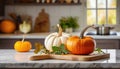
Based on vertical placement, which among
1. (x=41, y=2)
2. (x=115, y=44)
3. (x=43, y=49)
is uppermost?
(x=41, y=2)

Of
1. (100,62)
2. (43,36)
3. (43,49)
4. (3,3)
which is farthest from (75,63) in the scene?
(3,3)

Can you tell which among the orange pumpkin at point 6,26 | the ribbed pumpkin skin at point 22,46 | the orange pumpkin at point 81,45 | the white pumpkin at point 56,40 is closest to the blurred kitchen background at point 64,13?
the orange pumpkin at point 6,26

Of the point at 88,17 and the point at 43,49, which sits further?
the point at 88,17

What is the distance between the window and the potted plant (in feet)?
1.05

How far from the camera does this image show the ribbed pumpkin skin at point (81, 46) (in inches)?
88.0

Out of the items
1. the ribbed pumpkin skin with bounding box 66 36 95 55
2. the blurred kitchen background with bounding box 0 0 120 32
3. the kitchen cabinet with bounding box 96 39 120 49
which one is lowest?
the kitchen cabinet with bounding box 96 39 120 49

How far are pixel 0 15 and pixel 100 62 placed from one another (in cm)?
324

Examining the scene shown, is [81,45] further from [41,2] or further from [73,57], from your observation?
[41,2]

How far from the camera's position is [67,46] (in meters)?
2.31

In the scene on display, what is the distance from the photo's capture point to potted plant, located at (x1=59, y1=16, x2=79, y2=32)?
5018mm

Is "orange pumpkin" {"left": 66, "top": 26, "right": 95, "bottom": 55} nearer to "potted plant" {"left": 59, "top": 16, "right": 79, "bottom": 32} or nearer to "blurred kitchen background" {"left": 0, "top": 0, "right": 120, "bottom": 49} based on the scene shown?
"potted plant" {"left": 59, "top": 16, "right": 79, "bottom": 32}

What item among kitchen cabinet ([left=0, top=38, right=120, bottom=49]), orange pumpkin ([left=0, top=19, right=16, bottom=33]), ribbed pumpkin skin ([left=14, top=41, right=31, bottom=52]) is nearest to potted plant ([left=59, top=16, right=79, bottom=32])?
kitchen cabinet ([left=0, top=38, right=120, bottom=49])

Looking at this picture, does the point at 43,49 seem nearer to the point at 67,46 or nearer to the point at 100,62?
the point at 67,46

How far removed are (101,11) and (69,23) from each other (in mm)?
632
